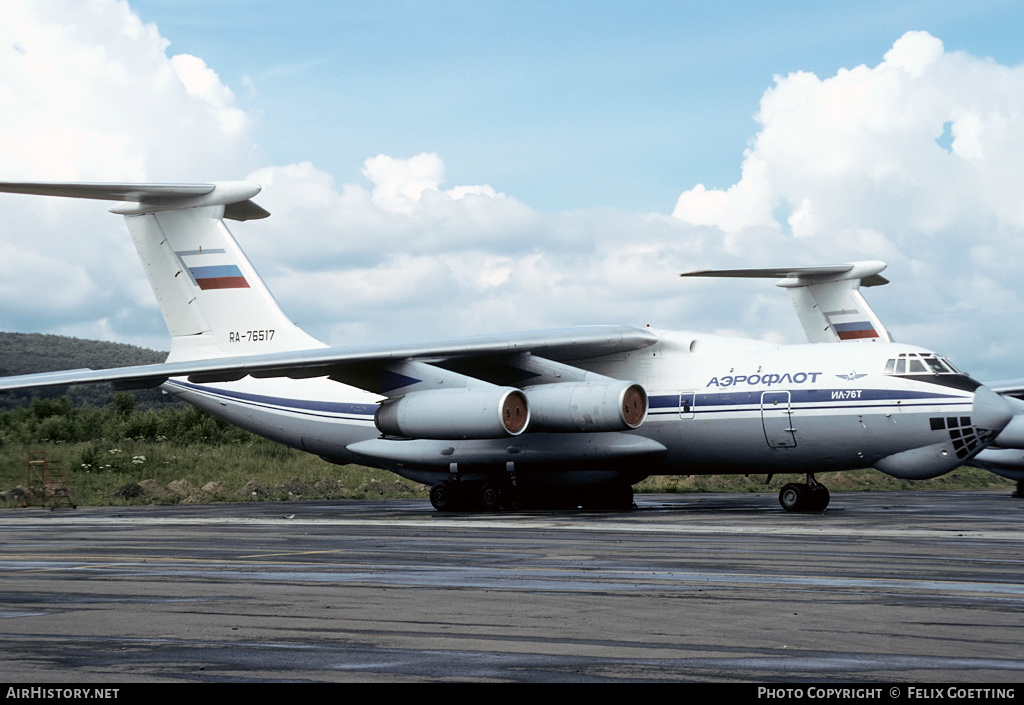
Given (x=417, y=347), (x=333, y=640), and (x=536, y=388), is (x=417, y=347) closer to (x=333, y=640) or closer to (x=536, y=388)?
(x=536, y=388)

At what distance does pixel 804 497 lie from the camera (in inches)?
782

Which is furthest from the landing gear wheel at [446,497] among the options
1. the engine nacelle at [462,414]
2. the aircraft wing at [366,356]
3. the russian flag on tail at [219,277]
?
the russian flag on tail at [219,277]

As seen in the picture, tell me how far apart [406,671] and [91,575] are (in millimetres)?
5952

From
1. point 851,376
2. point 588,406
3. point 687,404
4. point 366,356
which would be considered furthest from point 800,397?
point 366,356

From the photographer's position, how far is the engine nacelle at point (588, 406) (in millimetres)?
19609

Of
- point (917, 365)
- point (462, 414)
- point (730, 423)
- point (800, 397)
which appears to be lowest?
point (730, 423)

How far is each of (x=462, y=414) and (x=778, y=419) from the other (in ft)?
18.0

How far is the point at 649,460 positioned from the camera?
21266 mm

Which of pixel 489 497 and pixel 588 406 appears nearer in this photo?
pixel 588 406

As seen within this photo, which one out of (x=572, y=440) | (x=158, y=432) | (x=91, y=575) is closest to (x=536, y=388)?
(x=572, y=440)

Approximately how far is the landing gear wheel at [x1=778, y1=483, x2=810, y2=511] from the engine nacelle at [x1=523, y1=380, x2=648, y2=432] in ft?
9.26

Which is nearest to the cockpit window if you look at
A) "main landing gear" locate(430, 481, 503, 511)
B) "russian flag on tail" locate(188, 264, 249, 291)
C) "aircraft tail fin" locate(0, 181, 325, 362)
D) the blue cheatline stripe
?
the blue cheatline stripe

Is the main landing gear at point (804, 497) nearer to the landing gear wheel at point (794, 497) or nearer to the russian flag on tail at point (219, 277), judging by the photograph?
the landing gear wheel at point (794, 497)

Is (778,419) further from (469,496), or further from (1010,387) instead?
(1010,387)
